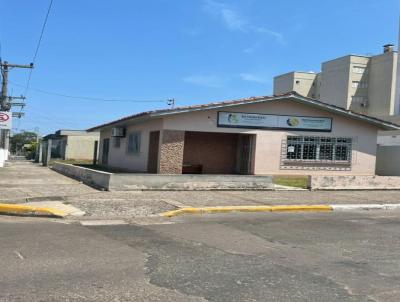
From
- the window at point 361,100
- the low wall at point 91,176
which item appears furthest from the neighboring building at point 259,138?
the window at point 361,100

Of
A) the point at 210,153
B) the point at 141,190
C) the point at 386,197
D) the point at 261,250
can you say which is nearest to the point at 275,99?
the point at 210,153

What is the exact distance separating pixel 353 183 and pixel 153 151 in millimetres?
9795

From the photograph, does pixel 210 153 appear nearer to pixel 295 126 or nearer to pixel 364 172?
pixel 295 126

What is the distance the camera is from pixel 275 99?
23.7 meters

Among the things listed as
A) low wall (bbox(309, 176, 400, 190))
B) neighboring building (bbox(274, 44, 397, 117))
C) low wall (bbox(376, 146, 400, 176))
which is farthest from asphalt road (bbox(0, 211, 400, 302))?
neighboring building (bbox(274, 44, 397, 117))

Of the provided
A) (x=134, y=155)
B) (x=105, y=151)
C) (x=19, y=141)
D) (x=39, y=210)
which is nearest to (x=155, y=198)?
(x=39, y=210)

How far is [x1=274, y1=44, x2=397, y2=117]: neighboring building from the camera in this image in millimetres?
82438

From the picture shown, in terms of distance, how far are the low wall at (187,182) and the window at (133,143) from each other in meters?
9.00

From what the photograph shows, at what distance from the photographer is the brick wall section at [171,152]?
2230 centimetres

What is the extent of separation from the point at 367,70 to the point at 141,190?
76.5 meters

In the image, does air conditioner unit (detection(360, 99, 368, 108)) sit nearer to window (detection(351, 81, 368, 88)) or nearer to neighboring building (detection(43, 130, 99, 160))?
window (detection(351, 81, 368, 88))

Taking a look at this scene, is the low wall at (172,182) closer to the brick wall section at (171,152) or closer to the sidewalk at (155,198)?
the sidewalk at (155,198)

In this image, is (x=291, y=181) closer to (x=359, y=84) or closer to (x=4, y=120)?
(x=4, y=120)

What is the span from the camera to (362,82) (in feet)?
286
